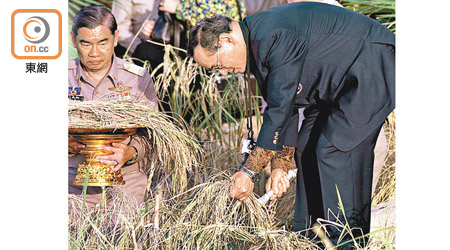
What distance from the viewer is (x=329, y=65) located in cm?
274

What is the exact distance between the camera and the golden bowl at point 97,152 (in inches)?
109

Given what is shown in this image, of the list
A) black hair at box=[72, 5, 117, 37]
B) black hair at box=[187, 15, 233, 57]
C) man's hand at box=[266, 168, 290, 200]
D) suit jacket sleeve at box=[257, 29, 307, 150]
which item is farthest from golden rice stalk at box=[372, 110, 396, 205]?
black hair at box=[72, 5, 117, 37]

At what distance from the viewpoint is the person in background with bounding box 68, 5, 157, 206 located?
301cm

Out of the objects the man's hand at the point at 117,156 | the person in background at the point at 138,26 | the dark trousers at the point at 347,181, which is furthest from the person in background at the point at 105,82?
the person in background at the point at 138,26

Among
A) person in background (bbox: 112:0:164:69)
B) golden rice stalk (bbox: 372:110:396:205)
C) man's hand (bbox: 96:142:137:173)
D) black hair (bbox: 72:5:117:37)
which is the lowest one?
golden rice stalk (bbox: 372:110:396:205)

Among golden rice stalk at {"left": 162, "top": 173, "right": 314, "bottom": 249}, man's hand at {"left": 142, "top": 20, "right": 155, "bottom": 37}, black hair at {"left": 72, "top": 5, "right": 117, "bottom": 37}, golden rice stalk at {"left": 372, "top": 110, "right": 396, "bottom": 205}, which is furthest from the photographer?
man's hand at {"left": 142, "top": 20, "right": 155, "bottom": 37}

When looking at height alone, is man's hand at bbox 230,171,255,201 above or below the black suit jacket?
below

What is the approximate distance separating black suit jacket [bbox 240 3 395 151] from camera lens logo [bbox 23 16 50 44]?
0.88 metres

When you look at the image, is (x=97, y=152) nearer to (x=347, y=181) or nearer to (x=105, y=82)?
(x=105, y=82)

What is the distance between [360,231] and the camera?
2.88 meters

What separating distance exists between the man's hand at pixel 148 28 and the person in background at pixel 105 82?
1115mm

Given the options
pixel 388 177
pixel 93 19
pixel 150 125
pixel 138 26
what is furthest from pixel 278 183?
pixel 138 26

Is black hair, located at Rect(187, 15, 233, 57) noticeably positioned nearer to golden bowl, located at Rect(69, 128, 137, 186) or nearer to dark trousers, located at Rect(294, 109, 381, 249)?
golden bowl, located at Rect(69, 128, 137, 186)

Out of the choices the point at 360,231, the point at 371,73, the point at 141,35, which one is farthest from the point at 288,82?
the point at 141,35
